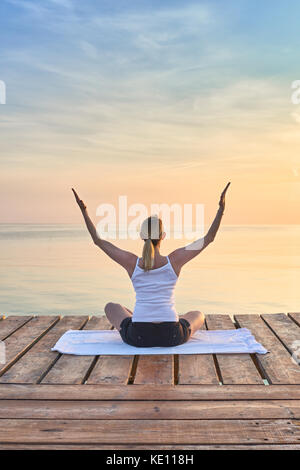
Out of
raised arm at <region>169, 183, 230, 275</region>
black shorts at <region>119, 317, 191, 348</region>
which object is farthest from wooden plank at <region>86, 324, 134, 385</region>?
raised arm at <region>169, 183, 230, 275</region>

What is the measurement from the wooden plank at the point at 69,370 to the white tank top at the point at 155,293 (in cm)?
60

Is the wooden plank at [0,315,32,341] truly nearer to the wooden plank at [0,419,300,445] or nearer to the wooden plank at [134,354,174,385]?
the wooden plank at [134,354,174,385]

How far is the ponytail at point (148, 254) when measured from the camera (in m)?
4.30

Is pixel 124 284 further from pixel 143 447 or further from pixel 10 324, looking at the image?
pixel 143 447

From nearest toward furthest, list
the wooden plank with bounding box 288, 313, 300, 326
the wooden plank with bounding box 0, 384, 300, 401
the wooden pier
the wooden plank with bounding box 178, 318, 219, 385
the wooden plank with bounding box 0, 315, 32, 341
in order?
the wooden pier < the wooden plank with bounding box 0, 384, 300, 401 < the wooden plank with bounding box 178, 318, 219, 385 < the wooden plank with bounding box 0, 315, 32, 341 < the wooden plank with bounding box 288, 313, 300, 326

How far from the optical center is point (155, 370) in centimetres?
391

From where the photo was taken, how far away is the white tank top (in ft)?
14.5

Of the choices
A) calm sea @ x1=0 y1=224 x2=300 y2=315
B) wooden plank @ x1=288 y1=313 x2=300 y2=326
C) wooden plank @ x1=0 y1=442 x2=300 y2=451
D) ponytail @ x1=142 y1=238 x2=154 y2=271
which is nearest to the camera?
wooden plank @ x1=0 y1=442 x2=300 y2=451

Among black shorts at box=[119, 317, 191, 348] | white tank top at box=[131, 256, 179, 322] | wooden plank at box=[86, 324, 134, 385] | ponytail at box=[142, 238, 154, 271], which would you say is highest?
ponytail at box=[142, 238, 154, 271]

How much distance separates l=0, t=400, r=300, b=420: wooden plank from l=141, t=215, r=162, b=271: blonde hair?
1.36 metres

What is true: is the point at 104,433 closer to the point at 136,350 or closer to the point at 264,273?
the point at 136,350

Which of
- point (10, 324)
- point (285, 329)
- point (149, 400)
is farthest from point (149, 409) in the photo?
point (10, 324)

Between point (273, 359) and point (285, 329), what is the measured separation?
3.80ft

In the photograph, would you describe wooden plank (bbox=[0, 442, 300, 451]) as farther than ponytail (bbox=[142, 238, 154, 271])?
No
